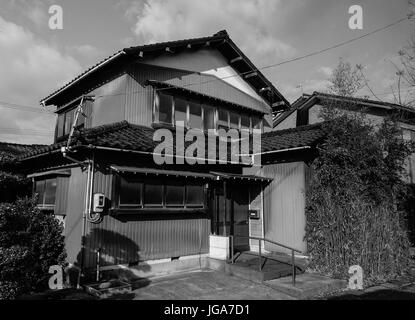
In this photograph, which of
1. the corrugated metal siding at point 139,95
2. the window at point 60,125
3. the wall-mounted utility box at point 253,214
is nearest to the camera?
the corrugated metal siding at point 139,95

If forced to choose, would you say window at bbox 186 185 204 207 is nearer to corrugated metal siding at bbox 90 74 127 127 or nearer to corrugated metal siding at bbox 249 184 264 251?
corrugated metal siding at bbox 249 184 264 251

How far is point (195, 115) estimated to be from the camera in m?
12.7

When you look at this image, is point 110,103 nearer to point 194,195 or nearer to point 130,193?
point 130,193

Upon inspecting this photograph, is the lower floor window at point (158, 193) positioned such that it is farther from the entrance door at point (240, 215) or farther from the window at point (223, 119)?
the window at point (223, 119)

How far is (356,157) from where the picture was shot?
9.20 meters

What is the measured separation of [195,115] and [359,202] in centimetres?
674

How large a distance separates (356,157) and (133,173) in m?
6.43

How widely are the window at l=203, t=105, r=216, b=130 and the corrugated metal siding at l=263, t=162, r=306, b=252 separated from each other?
2963 mm

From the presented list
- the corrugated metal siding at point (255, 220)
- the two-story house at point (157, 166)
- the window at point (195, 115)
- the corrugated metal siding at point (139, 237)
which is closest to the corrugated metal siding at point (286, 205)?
the two-story house at point (157, 166)

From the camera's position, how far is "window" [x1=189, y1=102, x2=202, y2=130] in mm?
12500

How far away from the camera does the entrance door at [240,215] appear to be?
39.2 feet

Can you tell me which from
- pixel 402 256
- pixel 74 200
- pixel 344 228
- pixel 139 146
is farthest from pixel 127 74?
pixel 402 256

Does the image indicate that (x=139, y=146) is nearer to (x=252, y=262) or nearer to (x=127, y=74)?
(x=127, y=74)

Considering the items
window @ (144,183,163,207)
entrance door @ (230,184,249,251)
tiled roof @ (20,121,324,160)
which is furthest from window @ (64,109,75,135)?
entrance door @ (230,184,249,251)
